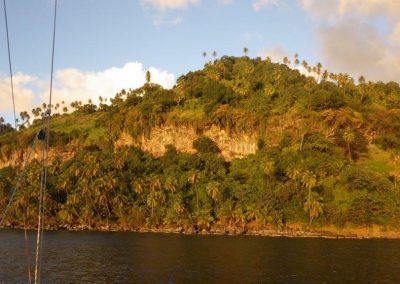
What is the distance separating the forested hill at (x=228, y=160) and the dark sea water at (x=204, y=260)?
18.7 m

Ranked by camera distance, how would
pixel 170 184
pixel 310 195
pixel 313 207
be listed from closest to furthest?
pixel 313 207
pixel 310 195
pixel 170 184

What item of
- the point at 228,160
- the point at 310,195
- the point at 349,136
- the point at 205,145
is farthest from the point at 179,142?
the point at 349,136

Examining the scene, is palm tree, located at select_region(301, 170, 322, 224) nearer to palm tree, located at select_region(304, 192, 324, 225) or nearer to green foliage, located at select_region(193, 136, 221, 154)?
palm tree, located at select_region(304, 192, 324, 225)

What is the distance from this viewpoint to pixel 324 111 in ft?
434

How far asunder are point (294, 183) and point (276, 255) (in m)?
45.6

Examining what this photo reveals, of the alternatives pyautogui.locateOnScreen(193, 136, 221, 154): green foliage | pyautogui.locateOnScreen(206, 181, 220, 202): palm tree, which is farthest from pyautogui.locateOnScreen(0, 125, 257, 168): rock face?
pyautogui.locateOnScreen(206, 181, 220, 202): palm tree

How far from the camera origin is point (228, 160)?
134375mm

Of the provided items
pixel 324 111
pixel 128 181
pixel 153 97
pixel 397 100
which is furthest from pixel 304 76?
pixel 128 181

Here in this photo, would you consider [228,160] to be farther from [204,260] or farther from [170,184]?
[204,260]

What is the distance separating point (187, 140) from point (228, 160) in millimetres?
15570

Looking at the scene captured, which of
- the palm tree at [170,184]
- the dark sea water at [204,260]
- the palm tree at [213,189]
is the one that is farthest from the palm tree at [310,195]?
the palm tree at [170,184]

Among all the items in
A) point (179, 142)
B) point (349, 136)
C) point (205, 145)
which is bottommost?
point (205, 145)

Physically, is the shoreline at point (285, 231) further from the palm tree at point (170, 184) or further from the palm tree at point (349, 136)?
the palm tree at point (349, 136)

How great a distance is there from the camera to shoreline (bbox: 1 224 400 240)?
98.1 metres
